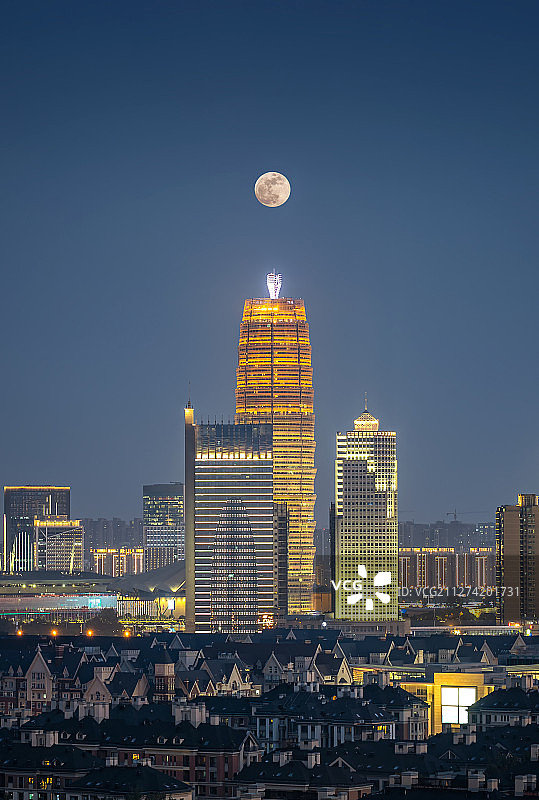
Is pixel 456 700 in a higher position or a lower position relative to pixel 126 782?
higher

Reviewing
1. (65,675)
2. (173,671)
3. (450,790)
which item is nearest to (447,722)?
(173,671)

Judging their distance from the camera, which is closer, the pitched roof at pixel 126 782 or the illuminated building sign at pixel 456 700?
the pitched roof at pixel 126 782

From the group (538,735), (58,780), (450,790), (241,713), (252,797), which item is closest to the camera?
(450,790)

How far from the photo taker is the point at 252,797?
280 feet

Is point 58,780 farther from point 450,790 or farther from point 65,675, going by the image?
point 65,675

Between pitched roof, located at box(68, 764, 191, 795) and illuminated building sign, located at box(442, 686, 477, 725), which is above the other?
illuminated building sign, located at box(442, 686, 477, 725)

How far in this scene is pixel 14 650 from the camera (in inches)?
6722

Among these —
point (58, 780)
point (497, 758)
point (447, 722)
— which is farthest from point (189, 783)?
point (447, 722)

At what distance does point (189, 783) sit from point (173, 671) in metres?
38.6

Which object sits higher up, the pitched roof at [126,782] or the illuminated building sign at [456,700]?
the illuminated building sign at [456,700]

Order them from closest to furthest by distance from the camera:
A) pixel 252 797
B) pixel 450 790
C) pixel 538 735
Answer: pixel 450 790, pixel 252 797, pixel 538 735

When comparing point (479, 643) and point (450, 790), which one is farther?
point (479, 643)

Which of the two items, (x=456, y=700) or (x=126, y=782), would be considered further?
(x=456, y=700)

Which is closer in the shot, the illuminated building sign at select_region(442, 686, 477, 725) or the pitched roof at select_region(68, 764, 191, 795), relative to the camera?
the pitched roof at select_region(68, 764, 191, 795)
